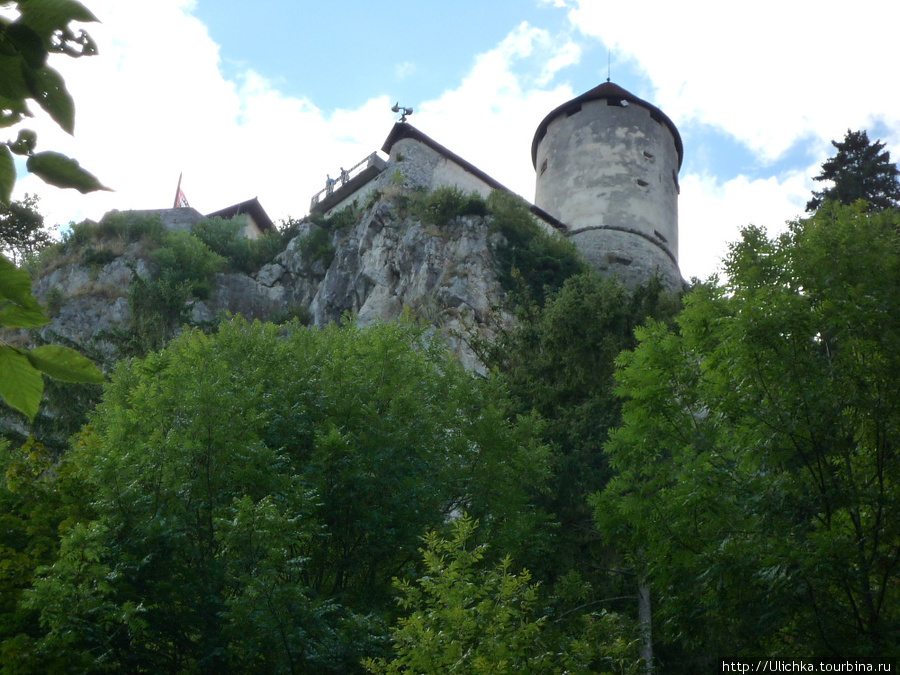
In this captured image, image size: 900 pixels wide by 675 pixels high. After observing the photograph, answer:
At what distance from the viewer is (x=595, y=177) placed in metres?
32.4

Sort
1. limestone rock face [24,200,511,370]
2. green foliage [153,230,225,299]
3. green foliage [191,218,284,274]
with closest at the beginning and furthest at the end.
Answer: limestone rock face [24,200,511,370]
green foliage [153,230,225,299]
green foliage [191,218,284,274]

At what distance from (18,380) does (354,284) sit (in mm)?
25937

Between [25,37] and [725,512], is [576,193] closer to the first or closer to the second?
[725,512]

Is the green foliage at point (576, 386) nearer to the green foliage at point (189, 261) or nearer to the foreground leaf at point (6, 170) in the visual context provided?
the foreground leaf at point (6, 170)

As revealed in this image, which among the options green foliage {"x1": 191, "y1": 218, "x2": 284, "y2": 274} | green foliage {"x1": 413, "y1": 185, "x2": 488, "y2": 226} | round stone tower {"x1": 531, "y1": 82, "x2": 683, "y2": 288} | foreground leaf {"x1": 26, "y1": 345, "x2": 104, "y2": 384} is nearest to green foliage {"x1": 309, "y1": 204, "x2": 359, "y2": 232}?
green foliage {"x1": 191, "y1": 218, "x2": 284, "y2": 274}

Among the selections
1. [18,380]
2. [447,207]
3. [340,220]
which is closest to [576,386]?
[447,207]

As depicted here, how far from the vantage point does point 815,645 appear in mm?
6895

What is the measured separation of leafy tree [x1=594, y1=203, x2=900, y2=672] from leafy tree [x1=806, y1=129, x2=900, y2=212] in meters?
17.0

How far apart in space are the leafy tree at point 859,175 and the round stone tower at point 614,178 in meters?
6.22

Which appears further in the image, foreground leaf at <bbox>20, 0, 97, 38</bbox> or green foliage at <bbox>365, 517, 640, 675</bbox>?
green foliage at <bbox>365, 517, 640, 675</bbox>

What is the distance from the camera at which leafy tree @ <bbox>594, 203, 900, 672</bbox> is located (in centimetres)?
714

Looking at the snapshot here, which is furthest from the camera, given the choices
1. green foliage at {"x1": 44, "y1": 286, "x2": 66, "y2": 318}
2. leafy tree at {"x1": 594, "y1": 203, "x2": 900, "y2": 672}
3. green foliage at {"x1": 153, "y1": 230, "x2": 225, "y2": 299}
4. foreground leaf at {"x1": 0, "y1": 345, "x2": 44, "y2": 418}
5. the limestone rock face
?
green foliage at {"x1": 153, "y1": 230, "x2": 225, "y2": 299}

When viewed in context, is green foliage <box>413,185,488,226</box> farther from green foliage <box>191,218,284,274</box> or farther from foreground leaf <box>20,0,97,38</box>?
foreground leaf <box>20,0,97,38</box>

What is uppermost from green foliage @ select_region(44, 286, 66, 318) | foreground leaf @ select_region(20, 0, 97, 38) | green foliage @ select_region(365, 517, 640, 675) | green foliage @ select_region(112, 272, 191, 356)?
green foliage @ select_region(44, 286, 66, 318)
